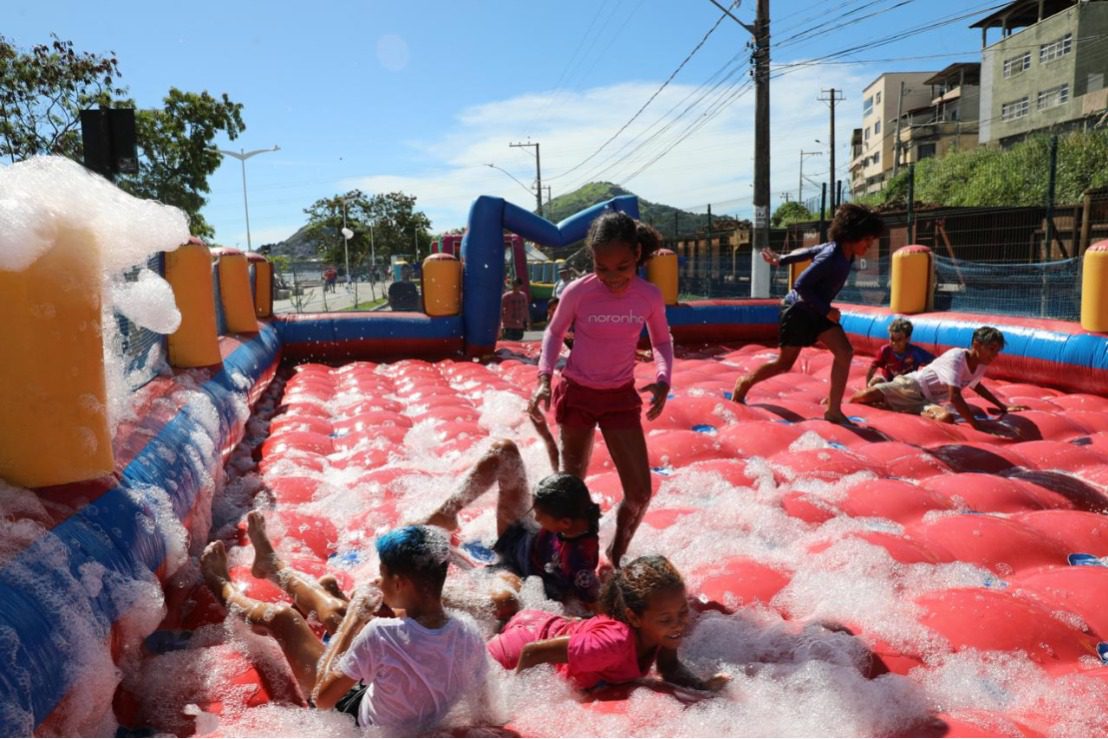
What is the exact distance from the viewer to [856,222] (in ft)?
16.0

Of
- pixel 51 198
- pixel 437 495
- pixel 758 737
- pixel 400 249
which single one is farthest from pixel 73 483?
pixel 400 249

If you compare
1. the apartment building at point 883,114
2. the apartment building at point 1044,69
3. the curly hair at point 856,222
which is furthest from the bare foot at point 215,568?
the apartment building at point 883,114

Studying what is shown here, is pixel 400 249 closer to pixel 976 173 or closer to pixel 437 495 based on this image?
pixel 976 173

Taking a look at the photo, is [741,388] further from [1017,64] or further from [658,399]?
[1017,64]

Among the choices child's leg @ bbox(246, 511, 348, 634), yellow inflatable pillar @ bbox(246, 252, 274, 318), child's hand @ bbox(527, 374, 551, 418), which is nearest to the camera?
child's leg @ bbox(246, 511, 348, 634)

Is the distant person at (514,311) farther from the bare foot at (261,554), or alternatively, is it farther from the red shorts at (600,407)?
the bare foot at (261,554)

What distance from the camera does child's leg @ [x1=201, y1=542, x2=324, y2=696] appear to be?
2.24 meters

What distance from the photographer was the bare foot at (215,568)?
8.88 ft

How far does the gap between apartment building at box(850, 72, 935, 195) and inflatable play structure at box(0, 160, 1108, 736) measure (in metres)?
49.5

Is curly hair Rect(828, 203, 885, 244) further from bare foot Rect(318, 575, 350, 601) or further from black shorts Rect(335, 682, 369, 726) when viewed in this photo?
black shorts Rect(335, 682, 369, 726)

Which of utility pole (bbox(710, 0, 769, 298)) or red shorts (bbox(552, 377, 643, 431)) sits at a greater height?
utility pole (bbox(710, 0, 769, 298))

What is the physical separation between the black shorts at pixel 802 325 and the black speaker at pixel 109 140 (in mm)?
5834

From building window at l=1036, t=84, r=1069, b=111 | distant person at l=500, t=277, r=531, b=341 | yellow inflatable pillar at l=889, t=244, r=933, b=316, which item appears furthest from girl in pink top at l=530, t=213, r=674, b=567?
building window at l=1036, t=84, r=1069, b=111

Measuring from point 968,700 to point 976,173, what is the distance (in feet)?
95.8
